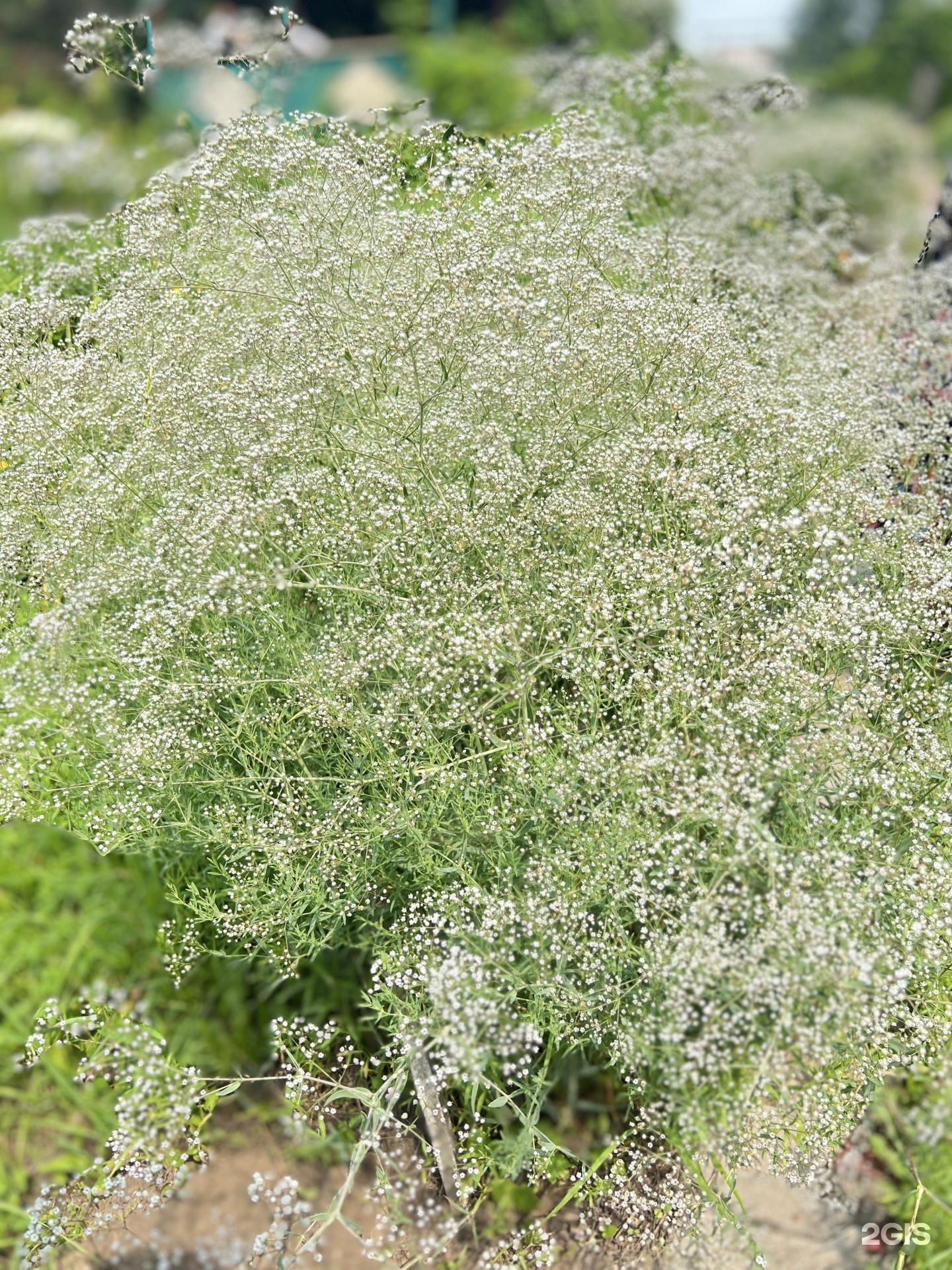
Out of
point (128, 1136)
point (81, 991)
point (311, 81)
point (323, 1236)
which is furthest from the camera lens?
point (311, 81)

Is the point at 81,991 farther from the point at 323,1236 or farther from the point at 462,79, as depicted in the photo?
the point at 462,79

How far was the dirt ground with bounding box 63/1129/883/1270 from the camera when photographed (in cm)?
337

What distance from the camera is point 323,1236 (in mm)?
3625

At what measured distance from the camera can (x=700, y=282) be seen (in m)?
3.47

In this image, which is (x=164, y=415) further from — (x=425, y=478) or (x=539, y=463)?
(x=539, y=463)

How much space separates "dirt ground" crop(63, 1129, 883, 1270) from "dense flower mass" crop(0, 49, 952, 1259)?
3.06ft

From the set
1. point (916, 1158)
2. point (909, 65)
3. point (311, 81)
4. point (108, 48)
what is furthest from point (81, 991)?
point (909, 65)

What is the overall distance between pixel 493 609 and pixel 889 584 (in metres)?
1.30

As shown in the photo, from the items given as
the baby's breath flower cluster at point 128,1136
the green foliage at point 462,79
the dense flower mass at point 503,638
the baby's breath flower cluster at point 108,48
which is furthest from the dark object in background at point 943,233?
the green foliage at point 462,79

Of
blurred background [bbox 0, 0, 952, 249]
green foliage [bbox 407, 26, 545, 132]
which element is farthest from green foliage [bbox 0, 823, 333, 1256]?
green foliage [bbox 407, 26, 545, 132]

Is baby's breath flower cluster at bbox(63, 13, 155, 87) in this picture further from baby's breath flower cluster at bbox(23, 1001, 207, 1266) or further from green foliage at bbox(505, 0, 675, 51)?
green foliage at bbox(505, 0, 675, 51)

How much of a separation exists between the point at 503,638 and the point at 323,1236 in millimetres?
2706

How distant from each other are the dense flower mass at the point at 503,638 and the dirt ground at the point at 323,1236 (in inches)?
36.7

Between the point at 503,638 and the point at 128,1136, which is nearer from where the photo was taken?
the point at 128,1136
